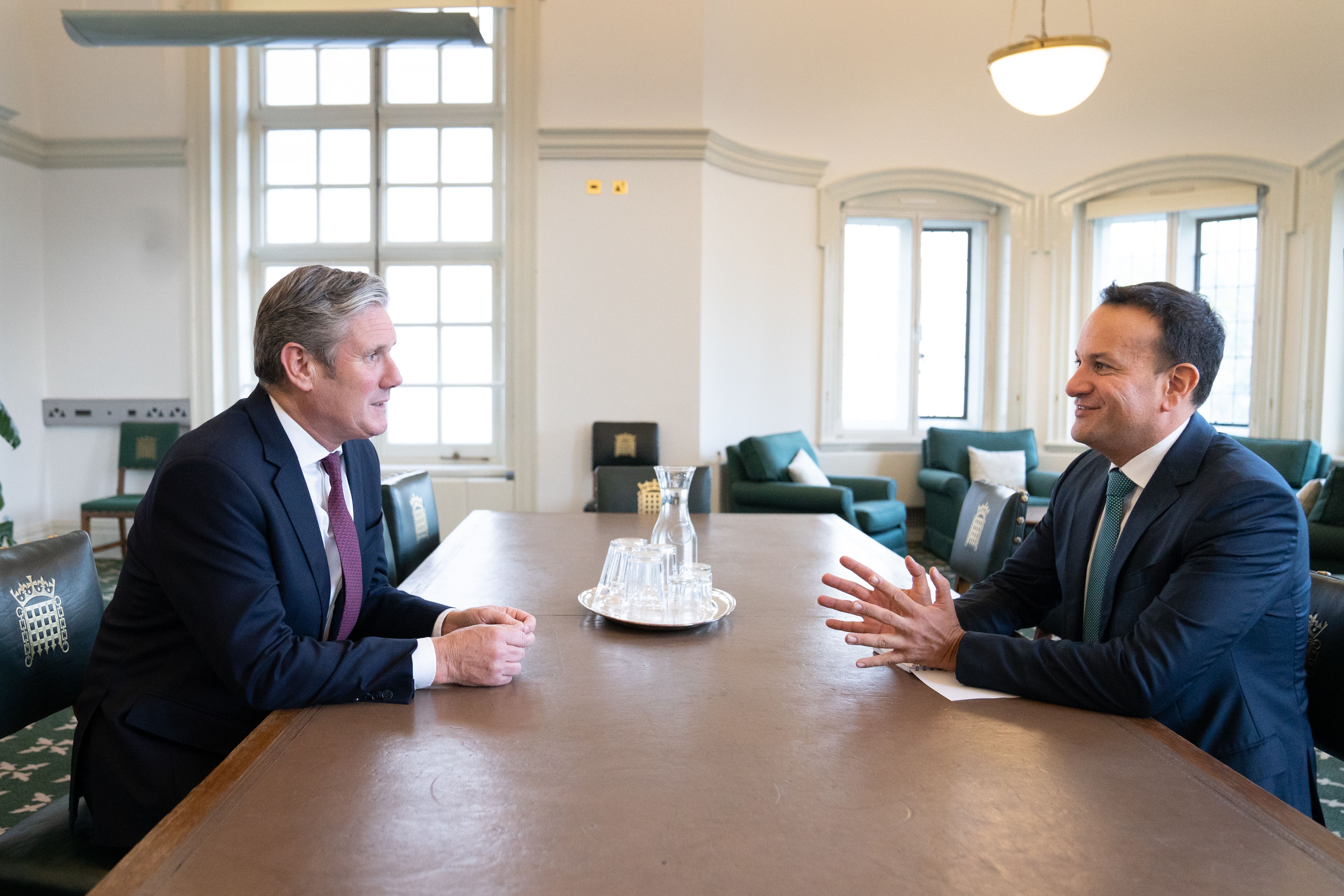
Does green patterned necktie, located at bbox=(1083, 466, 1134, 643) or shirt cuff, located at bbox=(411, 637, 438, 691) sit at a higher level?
green patterned necktie, located at bbox=(1083, 466, 1134, 643)

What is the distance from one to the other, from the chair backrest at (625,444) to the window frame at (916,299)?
163 cm

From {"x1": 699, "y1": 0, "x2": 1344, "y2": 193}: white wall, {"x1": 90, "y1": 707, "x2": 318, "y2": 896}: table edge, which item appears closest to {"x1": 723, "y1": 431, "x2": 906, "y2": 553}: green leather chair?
{"x1": 699, "y1": 0, "x2": 1344, "y2": 193}: white wall

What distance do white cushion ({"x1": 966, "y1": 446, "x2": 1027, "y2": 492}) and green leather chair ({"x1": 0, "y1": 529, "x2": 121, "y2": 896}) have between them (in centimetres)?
589

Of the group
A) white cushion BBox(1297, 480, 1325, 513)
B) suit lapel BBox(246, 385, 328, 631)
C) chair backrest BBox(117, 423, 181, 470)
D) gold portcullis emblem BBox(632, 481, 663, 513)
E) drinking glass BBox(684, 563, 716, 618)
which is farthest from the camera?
chair backrest BBox(117, 423, 181, 470)

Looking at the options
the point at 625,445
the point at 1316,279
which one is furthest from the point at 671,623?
the point at 1316,279

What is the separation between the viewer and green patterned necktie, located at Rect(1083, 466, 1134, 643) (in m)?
1.71

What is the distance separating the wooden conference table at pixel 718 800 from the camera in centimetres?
93

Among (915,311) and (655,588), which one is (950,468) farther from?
(655,588)

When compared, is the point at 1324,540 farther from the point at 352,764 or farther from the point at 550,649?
the point at 352,764

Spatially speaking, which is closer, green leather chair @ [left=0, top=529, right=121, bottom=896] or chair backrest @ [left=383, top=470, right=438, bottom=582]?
green leather chair @ [left=0, top=529, right=121, bottom=896]

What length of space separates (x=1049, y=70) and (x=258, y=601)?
4.12 m

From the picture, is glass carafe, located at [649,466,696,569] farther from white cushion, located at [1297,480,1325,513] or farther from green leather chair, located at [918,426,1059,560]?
green leather chair, located at [918,426,1059,560]

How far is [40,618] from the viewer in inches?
64.5

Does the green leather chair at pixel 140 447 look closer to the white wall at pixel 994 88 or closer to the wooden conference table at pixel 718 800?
the white wall at pixel 994 88
